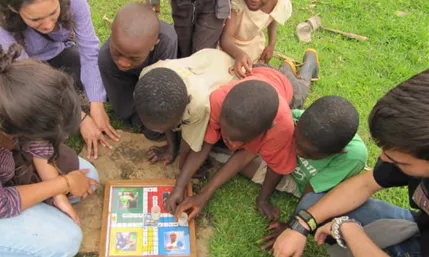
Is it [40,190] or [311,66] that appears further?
[311,66]

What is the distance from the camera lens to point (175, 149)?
2736 millimetres

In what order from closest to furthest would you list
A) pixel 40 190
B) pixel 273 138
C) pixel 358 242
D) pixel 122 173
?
pixel 358 242 < pixel 40 190 < pixel 273 138 < pixel 122 173

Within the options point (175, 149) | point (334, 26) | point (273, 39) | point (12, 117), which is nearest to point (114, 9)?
point (273, 39)

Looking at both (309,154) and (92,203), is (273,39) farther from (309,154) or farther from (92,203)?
(92,203)

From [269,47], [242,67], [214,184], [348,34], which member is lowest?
[214,184]

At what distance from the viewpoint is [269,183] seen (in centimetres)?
246

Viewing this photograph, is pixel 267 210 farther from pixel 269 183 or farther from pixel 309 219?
pixel 309 219

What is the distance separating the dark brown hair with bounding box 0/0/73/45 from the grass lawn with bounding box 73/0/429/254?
73 centimetres

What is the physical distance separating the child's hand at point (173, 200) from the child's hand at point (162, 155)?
1.09ft

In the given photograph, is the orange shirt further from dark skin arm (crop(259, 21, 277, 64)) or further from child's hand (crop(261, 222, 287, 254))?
dark skin arm (crop(259, 21, 277, 64))

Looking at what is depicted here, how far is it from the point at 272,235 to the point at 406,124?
43.6 inches

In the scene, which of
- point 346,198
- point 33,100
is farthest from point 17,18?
point 346,198

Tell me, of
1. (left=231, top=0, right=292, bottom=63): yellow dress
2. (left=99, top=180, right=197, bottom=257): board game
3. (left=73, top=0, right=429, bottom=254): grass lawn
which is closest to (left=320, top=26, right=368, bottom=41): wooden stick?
(left=73, top=0, right=429, bottom=254): grass lawn

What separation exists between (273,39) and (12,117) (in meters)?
2.15
